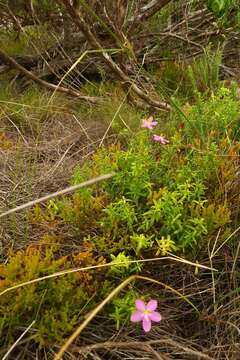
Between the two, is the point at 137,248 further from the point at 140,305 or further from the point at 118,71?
the point at 118,71

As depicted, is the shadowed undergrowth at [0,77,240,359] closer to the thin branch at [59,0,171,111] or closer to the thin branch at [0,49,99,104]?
the thin branch at [59,0,171,111]

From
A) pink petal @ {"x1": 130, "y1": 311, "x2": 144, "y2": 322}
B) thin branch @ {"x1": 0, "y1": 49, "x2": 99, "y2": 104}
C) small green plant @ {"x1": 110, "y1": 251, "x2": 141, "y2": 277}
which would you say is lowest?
thin branch @ {"x1": 0, "y1": 49, "x2": 99, "y2": 104}

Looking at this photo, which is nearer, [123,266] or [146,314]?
[146,314]

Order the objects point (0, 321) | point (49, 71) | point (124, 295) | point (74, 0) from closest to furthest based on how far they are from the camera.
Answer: point (0, 321) → point (124, 295) → point (74, 0) → point (49, 71)

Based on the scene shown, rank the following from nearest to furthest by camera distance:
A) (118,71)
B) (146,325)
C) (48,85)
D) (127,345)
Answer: (146,325) < (127,345) < (118,71) < (48,85)

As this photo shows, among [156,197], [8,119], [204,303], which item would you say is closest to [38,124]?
[8,119]

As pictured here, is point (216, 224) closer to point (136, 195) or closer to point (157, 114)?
point (136, 195)

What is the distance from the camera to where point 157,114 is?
127 inches

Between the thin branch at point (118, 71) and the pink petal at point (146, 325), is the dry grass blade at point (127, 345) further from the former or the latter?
the thin branch at point (118, 71)

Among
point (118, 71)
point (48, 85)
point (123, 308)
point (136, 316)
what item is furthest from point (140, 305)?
point (48, 85)

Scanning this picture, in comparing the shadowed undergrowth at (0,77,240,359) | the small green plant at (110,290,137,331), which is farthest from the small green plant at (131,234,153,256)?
the small green plant at (110,290,137,331)

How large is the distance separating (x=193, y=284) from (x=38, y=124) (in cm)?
166

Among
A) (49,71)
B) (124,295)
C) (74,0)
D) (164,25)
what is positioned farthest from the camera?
(164,25)

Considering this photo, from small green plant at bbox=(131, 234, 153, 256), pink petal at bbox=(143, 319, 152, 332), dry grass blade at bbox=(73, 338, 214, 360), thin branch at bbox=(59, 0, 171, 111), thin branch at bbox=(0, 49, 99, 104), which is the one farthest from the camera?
thin branch at bbox=(0, 49, 99, 104)
